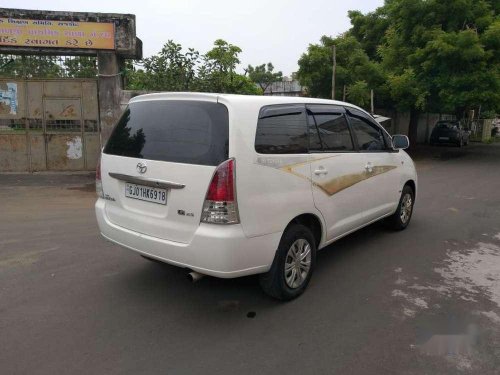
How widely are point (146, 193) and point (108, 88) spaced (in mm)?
8007

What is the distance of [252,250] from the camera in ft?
10.8

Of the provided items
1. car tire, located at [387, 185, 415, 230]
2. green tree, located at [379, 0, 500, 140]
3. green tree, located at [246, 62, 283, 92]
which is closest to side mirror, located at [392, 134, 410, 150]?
car tire, located at [387, 185, 415, 230]

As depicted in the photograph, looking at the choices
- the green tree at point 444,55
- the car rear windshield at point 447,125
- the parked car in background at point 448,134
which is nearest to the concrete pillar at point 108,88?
the green tree at point 444,55

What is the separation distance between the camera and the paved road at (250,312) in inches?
114

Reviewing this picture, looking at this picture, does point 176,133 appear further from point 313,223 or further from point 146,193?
point 313,223

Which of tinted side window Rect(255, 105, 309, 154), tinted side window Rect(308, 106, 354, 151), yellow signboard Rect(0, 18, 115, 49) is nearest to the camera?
tinted side window Rect(255, 105, 309, 154)

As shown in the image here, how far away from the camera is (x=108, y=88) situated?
10617 mm

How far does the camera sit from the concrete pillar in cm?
1049

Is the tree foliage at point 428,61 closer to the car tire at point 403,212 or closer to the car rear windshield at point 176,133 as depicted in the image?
the car tire at point 403,212

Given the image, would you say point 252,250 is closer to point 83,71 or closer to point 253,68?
point 83,71

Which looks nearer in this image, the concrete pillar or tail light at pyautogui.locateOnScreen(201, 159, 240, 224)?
tail light at pyautogui.locateOnScreen(201, 159, 240, 224)

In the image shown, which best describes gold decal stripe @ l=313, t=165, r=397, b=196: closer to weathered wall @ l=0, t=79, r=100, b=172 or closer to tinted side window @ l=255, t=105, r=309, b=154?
tinted side window @ l=255, t=105, r=309, b=154

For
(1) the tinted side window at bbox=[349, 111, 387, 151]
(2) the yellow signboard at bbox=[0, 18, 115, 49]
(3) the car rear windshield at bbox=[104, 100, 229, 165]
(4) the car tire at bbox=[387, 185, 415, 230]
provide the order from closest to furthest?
(3) the car rear windshield at bbox=[104, 100, 229, 165] → (1) the tinted side window at bbox=[349, 111, 387, 151] → (4) the car tire at bbox=[387, 185, 415, 230] → (2) the yellow signboard at bbox=[0, 18, 115, 49]

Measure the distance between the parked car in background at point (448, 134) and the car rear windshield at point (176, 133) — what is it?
22.3m
